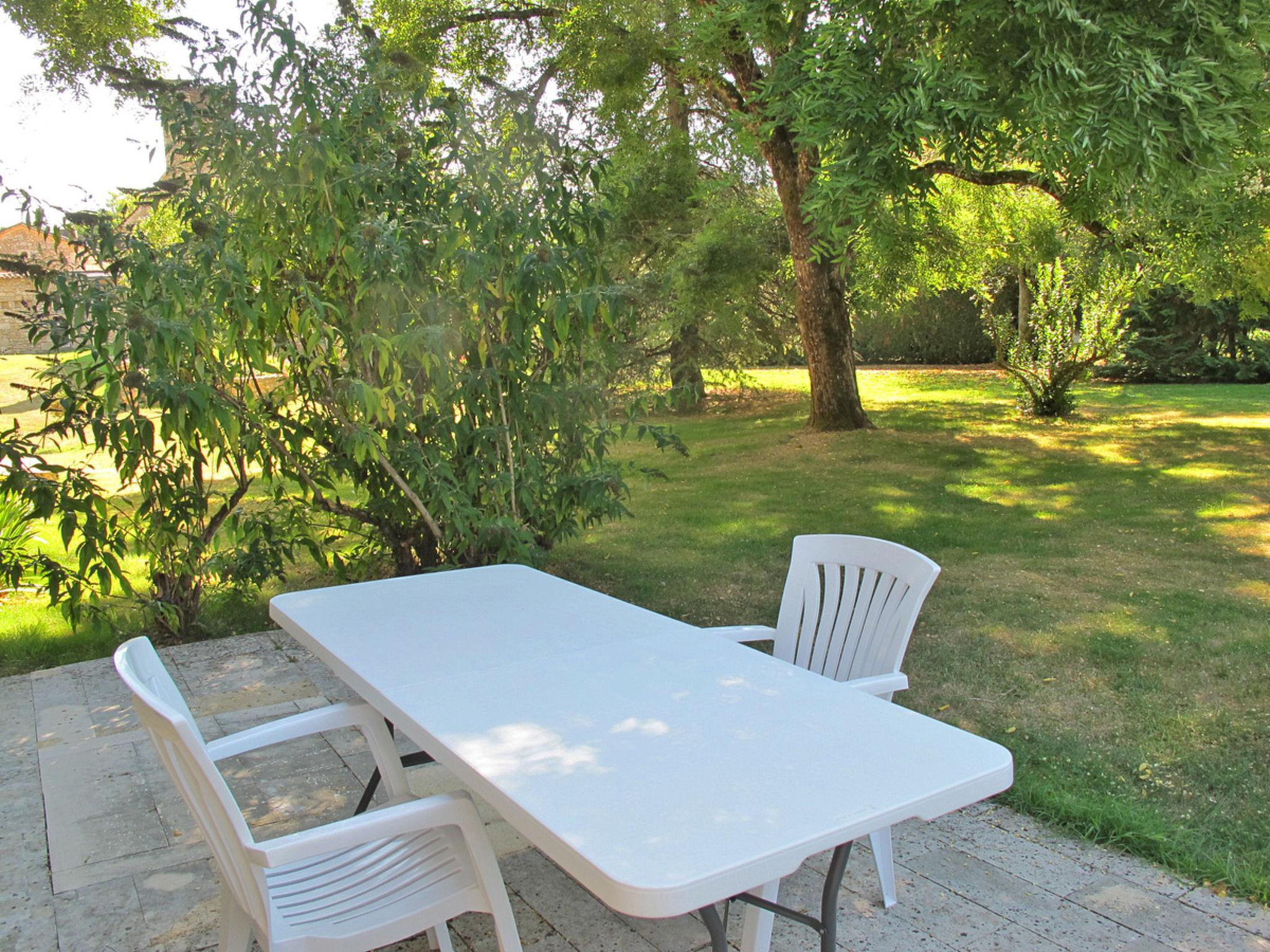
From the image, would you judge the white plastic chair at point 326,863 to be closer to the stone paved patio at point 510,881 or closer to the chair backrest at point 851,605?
the stone paved patio at point 510,881

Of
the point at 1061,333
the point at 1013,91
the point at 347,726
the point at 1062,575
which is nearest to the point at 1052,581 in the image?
the point at 1062,575

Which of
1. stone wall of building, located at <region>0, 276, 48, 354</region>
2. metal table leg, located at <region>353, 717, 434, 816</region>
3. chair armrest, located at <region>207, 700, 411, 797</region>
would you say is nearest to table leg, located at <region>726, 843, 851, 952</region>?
chair armrest, located at <region>207, 700, 411, 797</region>

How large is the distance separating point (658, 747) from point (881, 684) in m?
0.80

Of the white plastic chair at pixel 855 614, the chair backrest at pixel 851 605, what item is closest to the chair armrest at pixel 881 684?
the white plastic chair at pixel 855 614

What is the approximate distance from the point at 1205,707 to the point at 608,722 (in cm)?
312

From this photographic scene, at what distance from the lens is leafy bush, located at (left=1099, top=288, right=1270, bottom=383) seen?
16797mm

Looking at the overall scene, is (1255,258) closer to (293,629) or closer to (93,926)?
(293,629)

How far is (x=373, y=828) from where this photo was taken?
1.70 meters

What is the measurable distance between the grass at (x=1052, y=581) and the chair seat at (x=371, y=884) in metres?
1.98

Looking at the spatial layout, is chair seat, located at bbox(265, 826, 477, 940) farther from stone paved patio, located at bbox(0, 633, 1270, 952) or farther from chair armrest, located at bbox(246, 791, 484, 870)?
stone paved patio, located at bbox(0, 633, 1270, 952)

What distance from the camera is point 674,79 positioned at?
33.2ft

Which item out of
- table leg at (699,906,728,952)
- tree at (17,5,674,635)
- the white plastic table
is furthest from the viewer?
tree at (17,5,674,635)

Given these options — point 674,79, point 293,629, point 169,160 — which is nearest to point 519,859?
point 293,629

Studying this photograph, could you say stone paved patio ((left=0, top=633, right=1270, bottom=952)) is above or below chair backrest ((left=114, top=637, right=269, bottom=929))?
below
